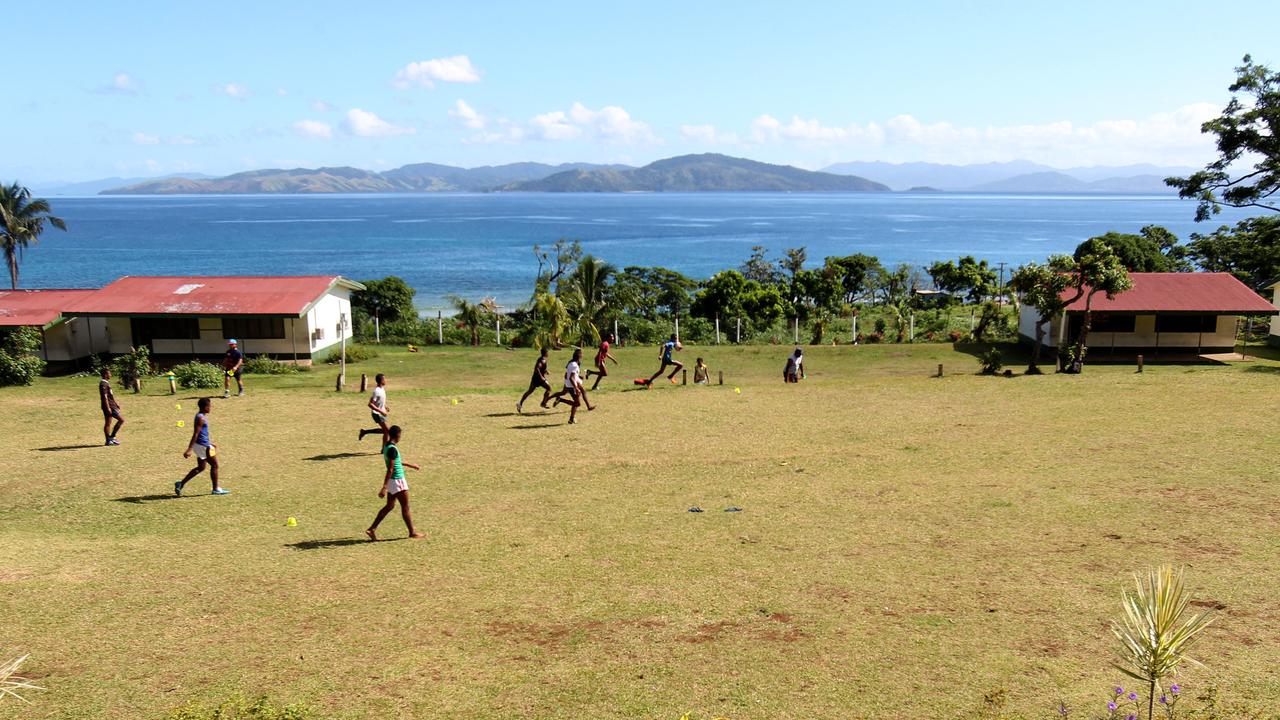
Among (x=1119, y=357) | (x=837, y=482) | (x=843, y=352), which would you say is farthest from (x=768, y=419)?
(x=1119, y=357)

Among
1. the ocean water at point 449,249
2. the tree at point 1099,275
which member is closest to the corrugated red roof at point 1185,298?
the tree at point 1099,275

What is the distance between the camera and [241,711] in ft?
25.0

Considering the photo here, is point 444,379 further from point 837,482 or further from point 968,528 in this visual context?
point 968,528

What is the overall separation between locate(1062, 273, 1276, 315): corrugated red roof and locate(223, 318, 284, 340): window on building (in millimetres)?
29402

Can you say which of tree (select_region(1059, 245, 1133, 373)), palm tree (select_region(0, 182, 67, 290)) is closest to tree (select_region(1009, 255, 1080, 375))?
tree (select_region(1059, 245, 1133, 373))

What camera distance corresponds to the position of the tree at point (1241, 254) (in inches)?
1979

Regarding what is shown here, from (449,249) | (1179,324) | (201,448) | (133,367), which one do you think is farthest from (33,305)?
(449,249)

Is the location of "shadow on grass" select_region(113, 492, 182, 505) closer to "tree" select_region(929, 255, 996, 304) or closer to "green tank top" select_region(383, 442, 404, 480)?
"green tank top" select_region(383, 442, 404, 480)

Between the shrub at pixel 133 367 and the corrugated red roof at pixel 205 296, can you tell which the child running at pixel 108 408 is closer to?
the shrub at pixel 133 367

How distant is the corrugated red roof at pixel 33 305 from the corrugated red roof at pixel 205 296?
51cm

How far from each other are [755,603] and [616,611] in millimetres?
1621

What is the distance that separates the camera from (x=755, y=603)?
10211 millimetres

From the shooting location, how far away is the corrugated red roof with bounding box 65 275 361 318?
104ft

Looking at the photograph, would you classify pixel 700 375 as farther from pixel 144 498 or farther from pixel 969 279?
pixel 969 279
